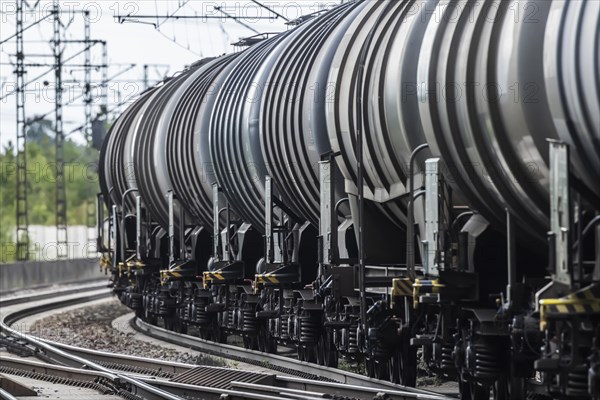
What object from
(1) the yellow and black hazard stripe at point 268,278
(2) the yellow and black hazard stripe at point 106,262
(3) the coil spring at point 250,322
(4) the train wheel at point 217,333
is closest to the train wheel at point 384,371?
(1) the yellow and black hazard stripe at point 268,278

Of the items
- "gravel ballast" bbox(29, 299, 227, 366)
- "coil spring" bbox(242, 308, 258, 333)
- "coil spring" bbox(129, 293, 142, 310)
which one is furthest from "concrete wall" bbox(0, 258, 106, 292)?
"coil spring" bbox(242, 308, 258, 333)

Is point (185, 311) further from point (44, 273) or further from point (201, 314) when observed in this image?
point (44, 273)

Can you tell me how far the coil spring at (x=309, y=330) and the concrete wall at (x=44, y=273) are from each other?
23.6 metres

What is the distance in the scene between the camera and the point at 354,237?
45.4 feet

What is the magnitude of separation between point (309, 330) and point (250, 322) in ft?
9.91

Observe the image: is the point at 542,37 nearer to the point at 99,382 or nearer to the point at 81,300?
the point at 99,382

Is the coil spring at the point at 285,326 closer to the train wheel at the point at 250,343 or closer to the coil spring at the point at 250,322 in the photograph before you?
the coil spring at the point at 250,322

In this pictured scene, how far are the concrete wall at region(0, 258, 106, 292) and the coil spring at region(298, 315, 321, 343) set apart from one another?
77.3 ft

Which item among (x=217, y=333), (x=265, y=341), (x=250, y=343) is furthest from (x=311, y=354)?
(x=217, y=333)

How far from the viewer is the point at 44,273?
47.2 meters

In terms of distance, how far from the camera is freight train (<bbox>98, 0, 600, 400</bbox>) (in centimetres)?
832

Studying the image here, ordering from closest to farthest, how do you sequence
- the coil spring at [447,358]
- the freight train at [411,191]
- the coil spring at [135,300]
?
the freight train at [411,191] < the coil spring at [447,358] < the coil spring at [135,300]

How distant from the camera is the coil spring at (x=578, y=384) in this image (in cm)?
848

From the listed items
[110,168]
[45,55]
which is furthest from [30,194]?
[110,168]
